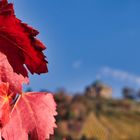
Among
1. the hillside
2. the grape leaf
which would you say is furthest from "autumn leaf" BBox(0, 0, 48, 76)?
the hillside

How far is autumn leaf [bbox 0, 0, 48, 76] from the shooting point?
0.50 m

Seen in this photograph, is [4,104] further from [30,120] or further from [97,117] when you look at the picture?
[97,117]

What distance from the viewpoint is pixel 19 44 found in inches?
20.7

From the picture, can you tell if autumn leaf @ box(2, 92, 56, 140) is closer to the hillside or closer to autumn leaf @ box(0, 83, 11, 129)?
autumn leaf @ box(0, 83, 11, 129)

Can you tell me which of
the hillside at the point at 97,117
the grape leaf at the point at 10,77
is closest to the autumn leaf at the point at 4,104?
the grape leaf at the point at 10,77

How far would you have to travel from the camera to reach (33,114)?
0.58 metres

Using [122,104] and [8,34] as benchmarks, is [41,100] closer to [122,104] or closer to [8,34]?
[8,34]

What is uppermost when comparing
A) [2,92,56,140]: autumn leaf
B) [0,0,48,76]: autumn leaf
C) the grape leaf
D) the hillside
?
the hillside

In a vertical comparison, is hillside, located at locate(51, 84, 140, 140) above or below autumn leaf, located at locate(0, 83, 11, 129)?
above

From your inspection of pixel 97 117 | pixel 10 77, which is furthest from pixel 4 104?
pixel 97 117

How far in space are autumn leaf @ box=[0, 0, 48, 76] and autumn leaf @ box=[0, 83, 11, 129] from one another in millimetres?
20

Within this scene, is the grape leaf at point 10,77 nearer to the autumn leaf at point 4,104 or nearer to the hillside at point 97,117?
the autumn leaf at point 4,104

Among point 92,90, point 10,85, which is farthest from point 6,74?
point 92,90

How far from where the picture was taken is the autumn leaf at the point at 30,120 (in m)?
0.56
